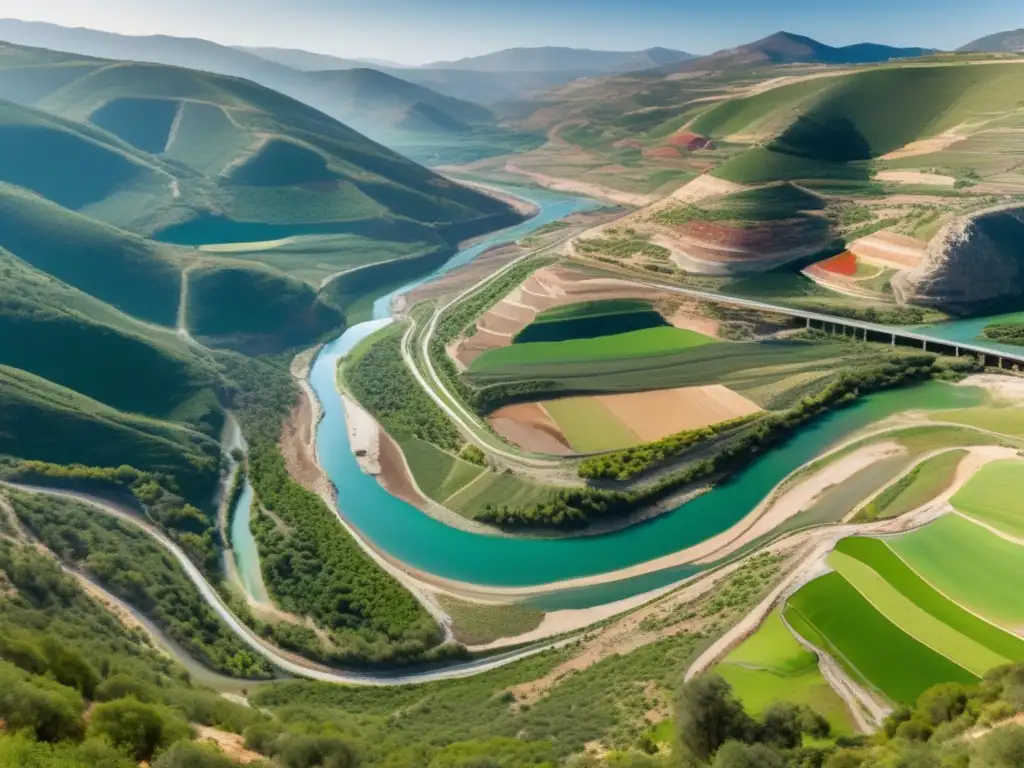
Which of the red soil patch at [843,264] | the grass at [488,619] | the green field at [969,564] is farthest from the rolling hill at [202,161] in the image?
the green field at [969,564]

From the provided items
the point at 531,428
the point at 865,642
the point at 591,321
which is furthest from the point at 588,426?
the point at 865,642

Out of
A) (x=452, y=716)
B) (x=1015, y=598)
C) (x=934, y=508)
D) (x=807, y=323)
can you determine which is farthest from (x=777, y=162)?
(x=452, y=716)

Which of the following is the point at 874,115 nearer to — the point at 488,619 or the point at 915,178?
the point at 915,178

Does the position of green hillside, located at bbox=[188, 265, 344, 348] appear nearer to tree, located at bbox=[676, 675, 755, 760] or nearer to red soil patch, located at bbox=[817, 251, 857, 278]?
red soil patch, located at bbox=[817, 251, 857, 278]

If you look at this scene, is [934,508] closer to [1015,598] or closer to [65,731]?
[1015,598]

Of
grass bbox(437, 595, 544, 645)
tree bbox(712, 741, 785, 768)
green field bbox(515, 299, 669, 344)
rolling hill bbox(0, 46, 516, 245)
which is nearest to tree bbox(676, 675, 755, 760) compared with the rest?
tree bbox(712, 741, 785, 768)

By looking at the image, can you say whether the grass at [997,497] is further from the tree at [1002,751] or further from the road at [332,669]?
the tree at [1002,751]
